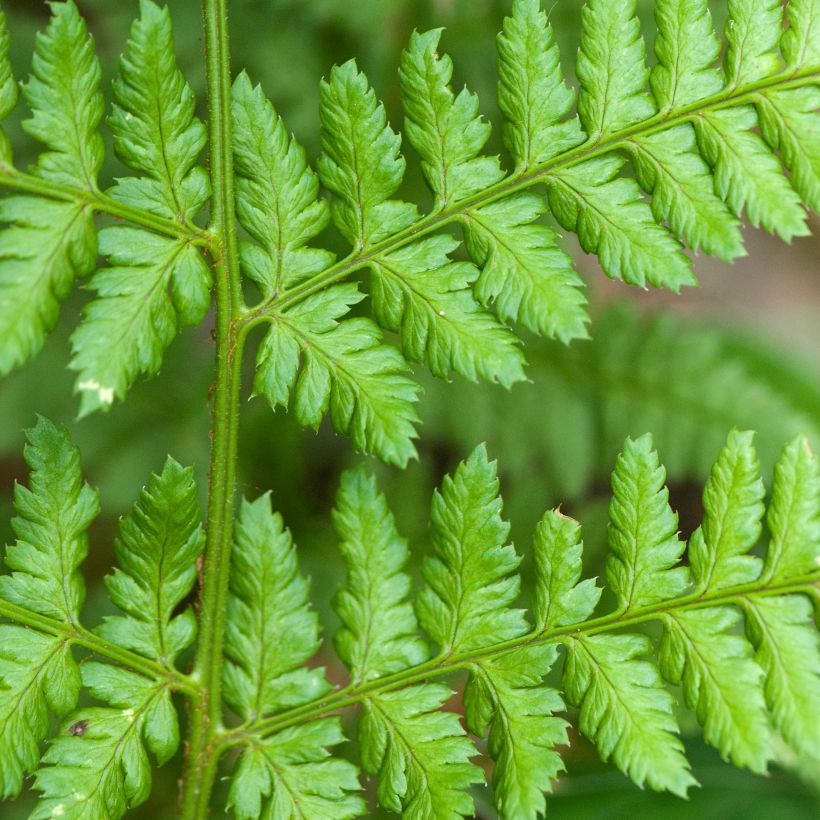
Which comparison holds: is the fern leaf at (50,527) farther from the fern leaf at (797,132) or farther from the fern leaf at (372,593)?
the fern leaf at (797,132)

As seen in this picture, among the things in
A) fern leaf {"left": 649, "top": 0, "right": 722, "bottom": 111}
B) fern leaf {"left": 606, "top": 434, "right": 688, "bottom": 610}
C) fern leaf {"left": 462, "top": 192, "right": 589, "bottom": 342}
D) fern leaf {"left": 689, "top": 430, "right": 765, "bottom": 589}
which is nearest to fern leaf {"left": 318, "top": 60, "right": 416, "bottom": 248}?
fern leaf {"left": 462, "top": 192, "right": 589, "bottom": 342}

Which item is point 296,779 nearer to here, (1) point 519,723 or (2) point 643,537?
(1) point 519,723

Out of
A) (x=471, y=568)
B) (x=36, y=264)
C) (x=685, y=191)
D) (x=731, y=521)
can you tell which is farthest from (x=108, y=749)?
(x=685, y=191)

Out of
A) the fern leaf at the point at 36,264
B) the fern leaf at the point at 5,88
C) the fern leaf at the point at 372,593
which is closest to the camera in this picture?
the fern leaf at the point at 36,264

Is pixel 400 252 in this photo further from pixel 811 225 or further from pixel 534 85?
pixel 811 225

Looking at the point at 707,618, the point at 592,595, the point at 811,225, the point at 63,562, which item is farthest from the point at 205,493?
the point at 811,225

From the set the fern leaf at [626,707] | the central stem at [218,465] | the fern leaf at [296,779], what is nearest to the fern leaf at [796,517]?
the fern leaf at [626,707]
